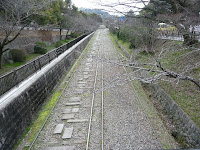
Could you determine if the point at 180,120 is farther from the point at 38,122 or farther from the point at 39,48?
the point at 39,48

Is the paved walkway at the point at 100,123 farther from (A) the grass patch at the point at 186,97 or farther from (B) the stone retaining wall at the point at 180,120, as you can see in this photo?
(A) the grass patch at the point at 186,97

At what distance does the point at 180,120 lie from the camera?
6.51 meters

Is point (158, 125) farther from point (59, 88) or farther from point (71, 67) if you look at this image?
point (71, 67)

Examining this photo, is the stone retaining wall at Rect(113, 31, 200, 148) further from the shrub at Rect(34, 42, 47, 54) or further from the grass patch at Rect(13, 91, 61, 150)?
the shrub at Rect(34, 42, 47, 54)

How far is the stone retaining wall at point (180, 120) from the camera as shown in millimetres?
5445

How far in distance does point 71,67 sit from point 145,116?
9.69 metres

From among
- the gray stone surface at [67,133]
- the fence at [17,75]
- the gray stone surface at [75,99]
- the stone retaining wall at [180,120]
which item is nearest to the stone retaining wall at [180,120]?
the stone retaining wall at [180,120]

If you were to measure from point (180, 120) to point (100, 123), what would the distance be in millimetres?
3198

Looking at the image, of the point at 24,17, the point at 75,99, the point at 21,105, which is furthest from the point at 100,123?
the point at 24,17

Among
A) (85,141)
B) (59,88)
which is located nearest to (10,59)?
(59,88)

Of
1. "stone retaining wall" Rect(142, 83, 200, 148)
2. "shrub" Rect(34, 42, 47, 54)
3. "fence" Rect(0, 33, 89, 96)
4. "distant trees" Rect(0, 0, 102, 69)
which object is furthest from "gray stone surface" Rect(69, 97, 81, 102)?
"shrub" Rect(34, 42, 47, 54)

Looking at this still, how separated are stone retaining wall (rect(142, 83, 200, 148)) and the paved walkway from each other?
28.7 inches

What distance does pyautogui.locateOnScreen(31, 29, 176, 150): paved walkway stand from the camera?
544 centimetres

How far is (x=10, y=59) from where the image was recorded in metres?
15.1
